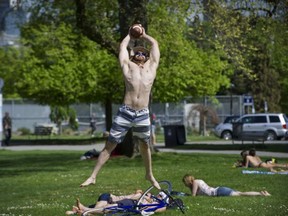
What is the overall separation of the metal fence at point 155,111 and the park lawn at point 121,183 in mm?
32074

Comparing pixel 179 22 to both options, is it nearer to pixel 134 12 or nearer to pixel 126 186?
pixel 134 12

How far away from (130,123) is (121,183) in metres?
6.21

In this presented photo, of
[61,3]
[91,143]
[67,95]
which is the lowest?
[91,143]

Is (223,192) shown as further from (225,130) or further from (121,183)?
(225,130)

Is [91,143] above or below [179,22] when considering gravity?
below

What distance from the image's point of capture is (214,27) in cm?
2533

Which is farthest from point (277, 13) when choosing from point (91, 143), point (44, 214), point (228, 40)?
point (91, 143)

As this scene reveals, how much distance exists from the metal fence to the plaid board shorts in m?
44.8

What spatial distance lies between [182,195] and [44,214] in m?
3.25

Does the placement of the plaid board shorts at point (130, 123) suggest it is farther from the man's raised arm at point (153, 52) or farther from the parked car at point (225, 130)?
the parked car at point (225, 130)

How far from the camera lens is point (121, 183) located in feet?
58.5

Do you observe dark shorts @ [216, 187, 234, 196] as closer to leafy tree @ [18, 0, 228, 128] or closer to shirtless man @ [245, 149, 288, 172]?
shirtless man @ [245, 149, 288, 172]

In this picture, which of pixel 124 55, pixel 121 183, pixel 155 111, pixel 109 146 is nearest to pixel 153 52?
pixel 124 55

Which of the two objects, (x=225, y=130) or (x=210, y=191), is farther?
(x=225, y=130)
